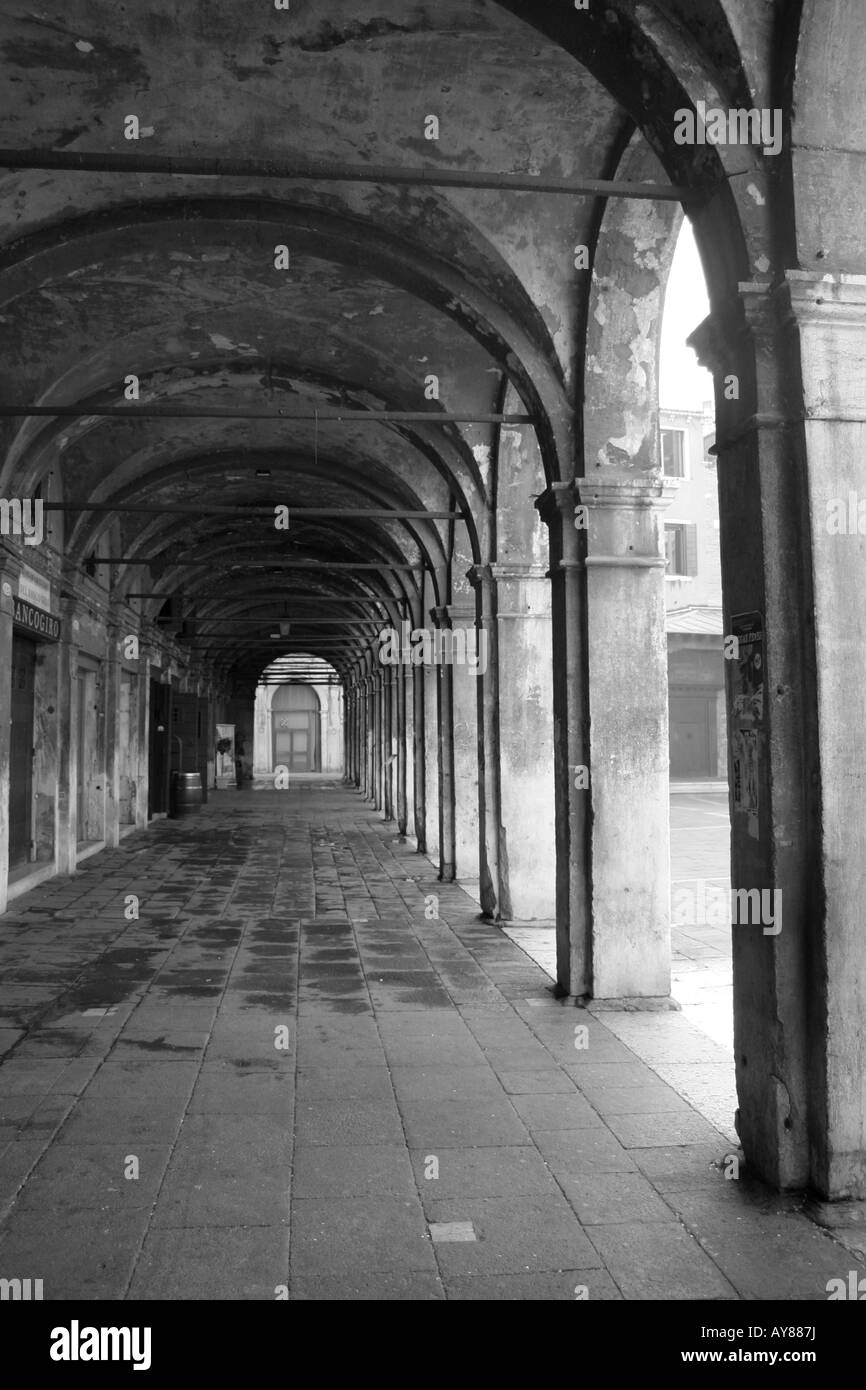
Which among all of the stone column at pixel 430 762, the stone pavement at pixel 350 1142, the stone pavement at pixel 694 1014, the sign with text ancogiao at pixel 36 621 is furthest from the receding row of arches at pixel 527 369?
the stone column at pixel 430 762

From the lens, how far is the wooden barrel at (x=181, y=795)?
66.7 feet

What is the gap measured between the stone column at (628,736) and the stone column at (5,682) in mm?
5891

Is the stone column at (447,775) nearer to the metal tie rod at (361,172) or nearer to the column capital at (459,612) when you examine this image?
the column capital at (459,612)

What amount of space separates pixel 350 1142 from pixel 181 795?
1714 cm

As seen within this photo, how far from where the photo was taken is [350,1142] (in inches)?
153

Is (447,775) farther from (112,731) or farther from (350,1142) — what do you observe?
(350,1142)

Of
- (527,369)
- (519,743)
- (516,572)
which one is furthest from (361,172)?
(519,743)

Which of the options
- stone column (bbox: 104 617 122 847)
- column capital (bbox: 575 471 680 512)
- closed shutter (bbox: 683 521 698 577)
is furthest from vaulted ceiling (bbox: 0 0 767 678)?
closed shutter (bbox: 683 521 698 577)

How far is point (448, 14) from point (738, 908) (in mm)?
4366

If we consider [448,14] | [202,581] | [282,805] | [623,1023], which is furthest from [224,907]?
[282,805]

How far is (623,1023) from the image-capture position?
561 cm

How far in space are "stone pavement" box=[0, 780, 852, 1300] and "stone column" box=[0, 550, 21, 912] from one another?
2.07m

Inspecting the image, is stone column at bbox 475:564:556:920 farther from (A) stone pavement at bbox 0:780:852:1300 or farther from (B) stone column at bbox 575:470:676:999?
(B) stone column at bbox 575:470:676:999

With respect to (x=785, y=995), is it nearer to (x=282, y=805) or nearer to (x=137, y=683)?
(x=137, y=683)
